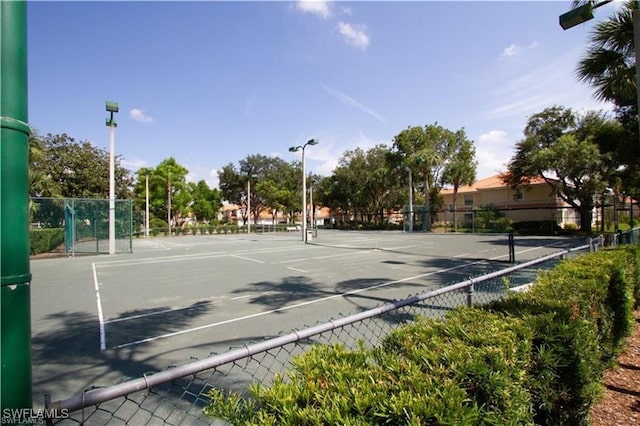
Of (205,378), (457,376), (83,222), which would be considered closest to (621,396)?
(457,376)

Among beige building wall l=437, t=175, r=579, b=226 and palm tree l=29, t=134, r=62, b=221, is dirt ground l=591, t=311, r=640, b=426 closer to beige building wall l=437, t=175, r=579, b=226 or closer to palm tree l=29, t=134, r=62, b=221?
palm tree l=29, t=134, r=62, b=221

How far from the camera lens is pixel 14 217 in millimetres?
1125

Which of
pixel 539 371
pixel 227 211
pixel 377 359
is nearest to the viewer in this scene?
pixel 377 359

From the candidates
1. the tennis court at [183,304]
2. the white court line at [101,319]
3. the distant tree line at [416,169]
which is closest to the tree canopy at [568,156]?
the distant tree line at [416,169]

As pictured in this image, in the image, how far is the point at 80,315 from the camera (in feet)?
22.9

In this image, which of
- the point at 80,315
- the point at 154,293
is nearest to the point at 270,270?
the point at 154,293

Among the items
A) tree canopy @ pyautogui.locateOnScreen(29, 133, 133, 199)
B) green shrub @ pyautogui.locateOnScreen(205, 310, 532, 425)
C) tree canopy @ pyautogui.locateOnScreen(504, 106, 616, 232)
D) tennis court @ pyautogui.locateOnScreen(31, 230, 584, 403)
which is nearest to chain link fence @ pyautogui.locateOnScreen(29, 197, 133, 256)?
tennis court @ pyautogui.locateOnScreen(31, 230, 584, 403)

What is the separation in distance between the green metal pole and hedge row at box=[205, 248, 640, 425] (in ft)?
2.73

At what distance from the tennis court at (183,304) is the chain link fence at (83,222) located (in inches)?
243

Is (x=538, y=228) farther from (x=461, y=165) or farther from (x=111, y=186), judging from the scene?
(x=111, y=186)

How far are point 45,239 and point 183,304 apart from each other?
688 inches

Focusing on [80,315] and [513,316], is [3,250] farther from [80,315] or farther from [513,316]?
[80,315]

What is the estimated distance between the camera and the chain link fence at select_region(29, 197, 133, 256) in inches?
754

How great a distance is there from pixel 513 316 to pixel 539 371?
50cm
